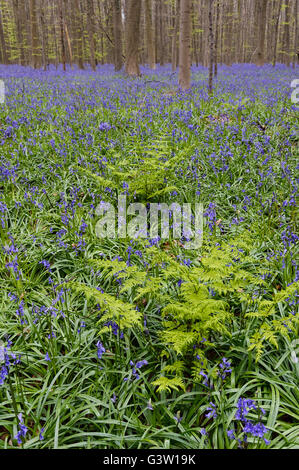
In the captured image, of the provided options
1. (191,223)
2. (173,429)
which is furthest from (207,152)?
(173,429)

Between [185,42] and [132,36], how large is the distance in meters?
5.95

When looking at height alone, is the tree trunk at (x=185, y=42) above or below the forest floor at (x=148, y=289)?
above

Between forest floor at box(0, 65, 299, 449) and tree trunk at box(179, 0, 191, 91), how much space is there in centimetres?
269

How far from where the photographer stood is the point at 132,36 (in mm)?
14062

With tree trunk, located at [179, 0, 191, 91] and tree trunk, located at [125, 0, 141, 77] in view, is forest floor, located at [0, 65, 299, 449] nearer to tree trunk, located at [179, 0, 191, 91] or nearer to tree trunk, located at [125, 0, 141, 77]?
tree trunk, located at [179, 0, 191, 91]

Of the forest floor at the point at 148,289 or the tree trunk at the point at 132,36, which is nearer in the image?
the forest floor at the point at 148,289

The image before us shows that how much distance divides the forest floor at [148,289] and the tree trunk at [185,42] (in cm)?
269

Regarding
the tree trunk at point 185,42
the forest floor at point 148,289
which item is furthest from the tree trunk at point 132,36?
the forest floor at point 148,289

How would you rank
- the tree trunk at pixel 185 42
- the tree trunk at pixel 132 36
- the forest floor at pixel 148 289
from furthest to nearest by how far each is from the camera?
the tree trunk at pixel 132 36
the tree trunk at pixel 185 42
the forest floor at pixel 148 289

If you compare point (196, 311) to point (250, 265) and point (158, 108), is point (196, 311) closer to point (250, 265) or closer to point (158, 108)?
point (250, 265)

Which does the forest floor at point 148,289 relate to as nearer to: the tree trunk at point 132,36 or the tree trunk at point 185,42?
the tree trunk at point 185,42

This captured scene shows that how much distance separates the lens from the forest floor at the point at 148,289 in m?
2.20

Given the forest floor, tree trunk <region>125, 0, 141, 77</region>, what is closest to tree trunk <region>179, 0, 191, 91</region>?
the forest floor

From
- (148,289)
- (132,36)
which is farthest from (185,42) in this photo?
(148,289)
